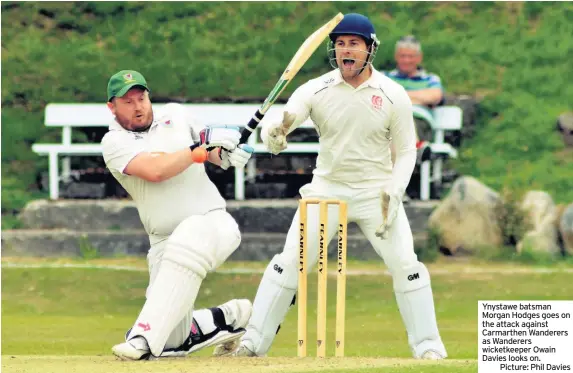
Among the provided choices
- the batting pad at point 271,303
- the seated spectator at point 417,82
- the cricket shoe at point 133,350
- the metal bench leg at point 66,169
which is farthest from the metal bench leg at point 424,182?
the cricket shoe at point 133,350

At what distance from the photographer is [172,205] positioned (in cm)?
743

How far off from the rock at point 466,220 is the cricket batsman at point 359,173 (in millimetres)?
5024

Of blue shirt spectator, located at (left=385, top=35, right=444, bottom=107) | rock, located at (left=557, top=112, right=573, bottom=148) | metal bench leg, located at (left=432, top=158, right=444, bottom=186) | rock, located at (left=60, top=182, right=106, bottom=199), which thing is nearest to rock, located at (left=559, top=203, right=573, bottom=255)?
metal bench leg, located at (left=432, top=158, right=444, bottom=186)

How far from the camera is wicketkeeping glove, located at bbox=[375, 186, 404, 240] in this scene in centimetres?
750

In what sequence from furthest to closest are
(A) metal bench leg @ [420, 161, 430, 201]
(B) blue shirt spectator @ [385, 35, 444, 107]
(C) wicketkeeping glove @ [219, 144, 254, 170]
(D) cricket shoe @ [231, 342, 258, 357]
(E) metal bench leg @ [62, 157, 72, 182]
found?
(E) metal bench leg @ [62, 157, 72, 182]
(A) metal bench leg @ [420, 161, 430, 201]
(B) blue shirt spectator @ [385, 35, 444, 107]
(D) cricket shoe @ [231, 342, 258, 357]
(C) wicketkeeping glove @ [219, 144, 254, 170]

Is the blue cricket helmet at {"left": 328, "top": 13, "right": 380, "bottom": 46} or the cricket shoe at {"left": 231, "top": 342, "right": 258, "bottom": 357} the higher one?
the blue cricket helmet at {"left": 328, "top": 13, "right": 380, "bottom": 46}

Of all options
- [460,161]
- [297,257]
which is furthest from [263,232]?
[297,257]

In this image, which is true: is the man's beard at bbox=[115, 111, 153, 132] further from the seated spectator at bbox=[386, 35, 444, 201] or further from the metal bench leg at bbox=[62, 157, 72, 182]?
the metal bench leg at bbox=[62, 157, 72, 182]

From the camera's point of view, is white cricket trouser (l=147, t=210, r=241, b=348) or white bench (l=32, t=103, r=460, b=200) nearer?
white cricket trouser (l=147, t=210, r=241, b=348)

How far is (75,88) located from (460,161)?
3.61 metres

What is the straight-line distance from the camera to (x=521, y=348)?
6.93 m

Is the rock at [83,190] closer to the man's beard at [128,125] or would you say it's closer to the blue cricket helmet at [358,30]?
the man's beard at [128,125]

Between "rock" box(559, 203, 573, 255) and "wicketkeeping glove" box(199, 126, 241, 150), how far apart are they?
603cm

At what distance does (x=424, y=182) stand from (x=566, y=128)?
1987mm
